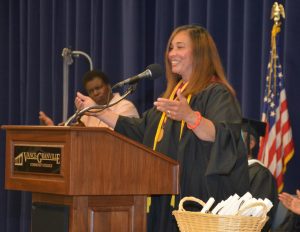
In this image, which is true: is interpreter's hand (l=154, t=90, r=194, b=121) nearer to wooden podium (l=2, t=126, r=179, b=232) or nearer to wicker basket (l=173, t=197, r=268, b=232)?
wooden podium (l=2, t=126, r=179, b=232)

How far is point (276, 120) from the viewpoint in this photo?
548 cm

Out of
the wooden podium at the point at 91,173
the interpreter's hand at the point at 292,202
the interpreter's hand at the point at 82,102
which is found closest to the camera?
the wooden podium at the point at 91,173

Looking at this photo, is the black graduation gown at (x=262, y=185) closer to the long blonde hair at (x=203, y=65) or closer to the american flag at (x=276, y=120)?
the american flag at (x=276, y=120)

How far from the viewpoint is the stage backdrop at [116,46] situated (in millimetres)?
5816

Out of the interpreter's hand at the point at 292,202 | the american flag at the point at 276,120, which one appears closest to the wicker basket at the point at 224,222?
the interpreter's hand at the point at 292,202

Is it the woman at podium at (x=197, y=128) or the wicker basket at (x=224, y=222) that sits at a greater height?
the woman at podium at (x=197, y=128)

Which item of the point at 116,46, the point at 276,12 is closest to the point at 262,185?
the point at 276,12

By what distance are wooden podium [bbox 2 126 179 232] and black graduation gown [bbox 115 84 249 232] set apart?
0.74 feet

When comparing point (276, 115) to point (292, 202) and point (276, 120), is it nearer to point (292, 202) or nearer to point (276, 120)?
point (276, 120)

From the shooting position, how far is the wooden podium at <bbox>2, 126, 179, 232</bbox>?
291cm

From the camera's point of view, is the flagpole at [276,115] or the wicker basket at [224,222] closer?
the wicker basket at [224,222]

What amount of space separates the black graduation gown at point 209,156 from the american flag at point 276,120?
2021 mm

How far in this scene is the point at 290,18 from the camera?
18.5 ft

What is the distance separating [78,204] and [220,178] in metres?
0.77
